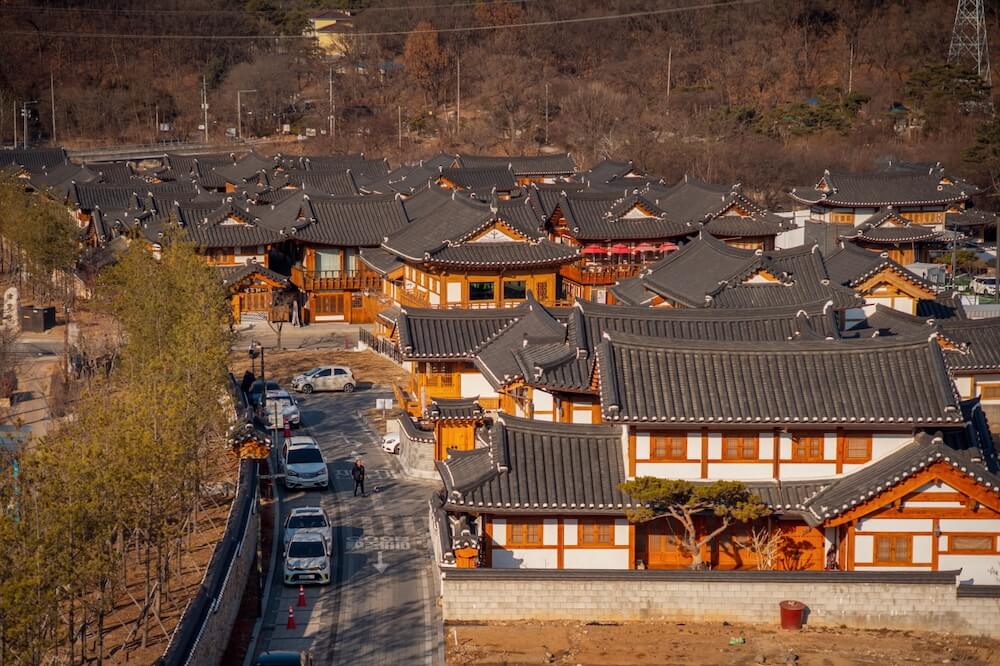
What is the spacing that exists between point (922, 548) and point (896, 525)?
699 mm

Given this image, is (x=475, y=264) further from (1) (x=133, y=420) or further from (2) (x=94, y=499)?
(2) (x=94, y=499)

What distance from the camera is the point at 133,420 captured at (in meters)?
23.7

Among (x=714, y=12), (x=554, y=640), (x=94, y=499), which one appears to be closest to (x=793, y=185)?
(x=714, y=12)

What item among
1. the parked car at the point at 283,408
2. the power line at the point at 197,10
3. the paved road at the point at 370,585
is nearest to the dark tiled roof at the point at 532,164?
the parked car at the point at 283,408

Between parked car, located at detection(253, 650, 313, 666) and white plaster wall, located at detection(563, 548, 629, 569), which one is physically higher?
white plaster wall, located at detection(563, 548, 629, 569)

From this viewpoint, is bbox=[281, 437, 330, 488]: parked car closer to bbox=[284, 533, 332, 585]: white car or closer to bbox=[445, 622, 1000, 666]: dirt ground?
bbox=[284, 533, 332, 585]: white car

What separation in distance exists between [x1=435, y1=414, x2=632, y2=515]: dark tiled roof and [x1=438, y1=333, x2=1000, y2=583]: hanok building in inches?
1.2

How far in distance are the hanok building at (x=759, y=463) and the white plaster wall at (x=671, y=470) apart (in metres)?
0.03

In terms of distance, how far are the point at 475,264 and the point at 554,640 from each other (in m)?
25.4

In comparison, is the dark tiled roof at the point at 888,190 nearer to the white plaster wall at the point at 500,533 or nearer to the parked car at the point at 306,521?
the parked car at the point at 306,521

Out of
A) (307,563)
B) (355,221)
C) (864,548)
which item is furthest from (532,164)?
(864,548)

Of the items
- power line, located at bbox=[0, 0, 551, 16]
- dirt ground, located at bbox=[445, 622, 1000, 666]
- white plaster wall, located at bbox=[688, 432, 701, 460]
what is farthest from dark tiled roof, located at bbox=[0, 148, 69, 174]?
dirt ground, located at bbox=[445, 622, 1000, 666]

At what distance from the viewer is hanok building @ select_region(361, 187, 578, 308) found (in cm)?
4878

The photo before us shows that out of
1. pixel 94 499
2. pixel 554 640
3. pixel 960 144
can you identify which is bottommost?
pixel 554 640
